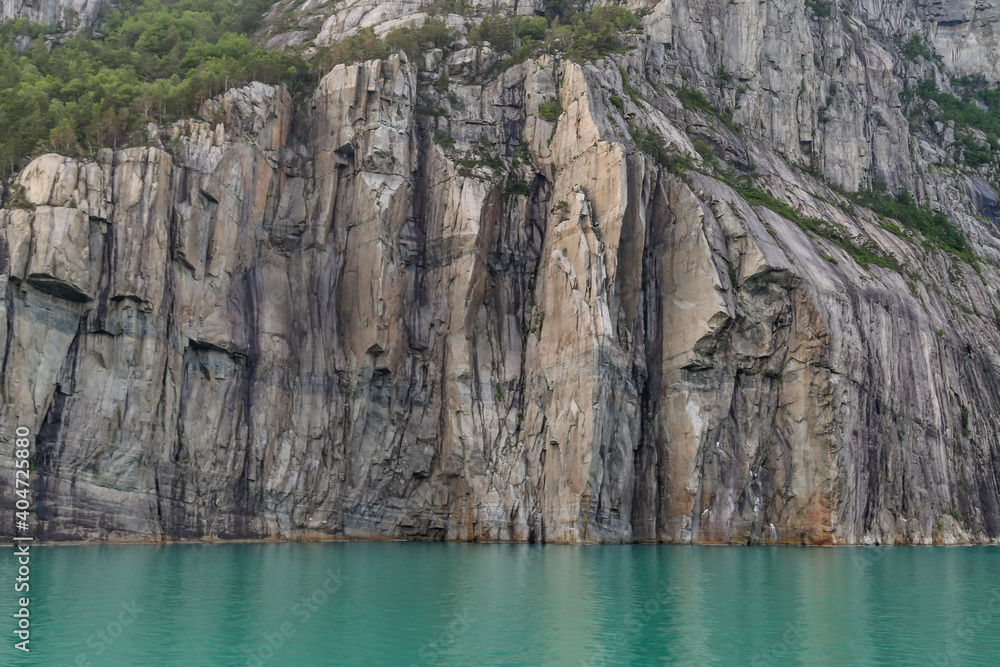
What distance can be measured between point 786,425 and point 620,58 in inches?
1304

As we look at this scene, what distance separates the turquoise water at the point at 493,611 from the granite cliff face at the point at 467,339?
1590 cm

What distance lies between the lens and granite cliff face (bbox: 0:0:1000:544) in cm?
6234

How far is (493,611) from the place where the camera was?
30.8 meters

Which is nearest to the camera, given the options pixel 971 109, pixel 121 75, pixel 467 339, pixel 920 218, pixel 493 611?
pixel 493 611

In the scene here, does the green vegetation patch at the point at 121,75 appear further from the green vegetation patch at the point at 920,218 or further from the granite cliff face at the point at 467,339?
the green vegetation patch at the point at 920,218

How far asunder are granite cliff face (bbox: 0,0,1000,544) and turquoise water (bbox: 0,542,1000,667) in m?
15.9

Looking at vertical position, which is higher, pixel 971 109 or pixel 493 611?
pixel 971 109

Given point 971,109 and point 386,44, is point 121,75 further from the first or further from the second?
point 971,109

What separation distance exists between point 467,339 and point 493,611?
146 feet

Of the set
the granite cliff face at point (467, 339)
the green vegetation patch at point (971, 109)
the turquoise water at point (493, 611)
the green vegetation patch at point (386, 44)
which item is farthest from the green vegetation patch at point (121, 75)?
the green vegetation patch at point (971, 109)

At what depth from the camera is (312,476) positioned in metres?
69.8

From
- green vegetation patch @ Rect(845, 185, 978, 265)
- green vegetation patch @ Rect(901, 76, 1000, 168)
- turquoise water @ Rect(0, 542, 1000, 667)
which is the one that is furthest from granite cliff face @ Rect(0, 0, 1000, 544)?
green vegetation patch @ Rect(901, 76, 1000, 168)

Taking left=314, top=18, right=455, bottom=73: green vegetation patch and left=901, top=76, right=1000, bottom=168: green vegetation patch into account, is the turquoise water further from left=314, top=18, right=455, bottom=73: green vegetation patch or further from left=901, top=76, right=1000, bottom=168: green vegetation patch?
left=901, top=76, right=1000, bottom=168: green vegetation patch

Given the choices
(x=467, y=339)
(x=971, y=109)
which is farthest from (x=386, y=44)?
(x=971, y=109)
